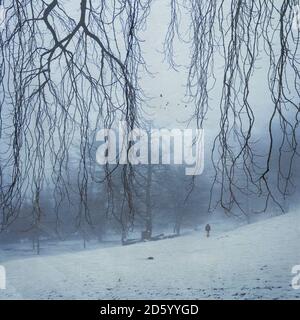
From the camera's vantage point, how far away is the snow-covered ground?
3.08 m

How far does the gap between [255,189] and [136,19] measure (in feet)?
4.15

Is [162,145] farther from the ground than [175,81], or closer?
closer

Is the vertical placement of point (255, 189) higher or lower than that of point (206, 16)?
lower

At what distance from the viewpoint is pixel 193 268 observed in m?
3.10

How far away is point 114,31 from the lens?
303 cm

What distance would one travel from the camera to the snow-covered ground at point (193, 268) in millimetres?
3084

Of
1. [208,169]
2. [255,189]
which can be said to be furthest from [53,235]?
[255,189]

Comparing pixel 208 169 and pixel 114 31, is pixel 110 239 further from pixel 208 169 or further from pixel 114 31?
pixel 114 31

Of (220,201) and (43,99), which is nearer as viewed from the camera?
(43,99)
